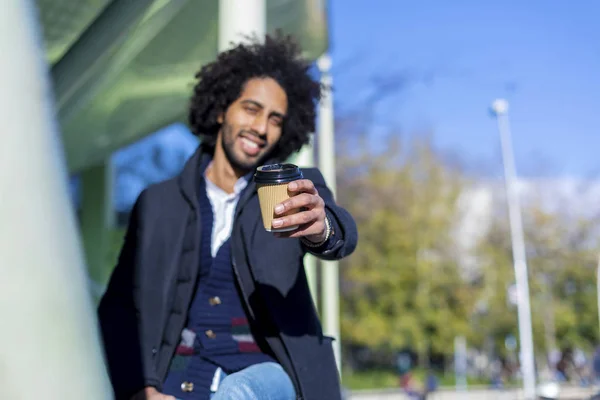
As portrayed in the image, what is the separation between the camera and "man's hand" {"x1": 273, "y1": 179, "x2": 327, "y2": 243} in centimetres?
172

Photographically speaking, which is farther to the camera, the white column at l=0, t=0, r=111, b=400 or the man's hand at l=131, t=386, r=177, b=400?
the man's hand at l=131, t=386, r=177, b=400

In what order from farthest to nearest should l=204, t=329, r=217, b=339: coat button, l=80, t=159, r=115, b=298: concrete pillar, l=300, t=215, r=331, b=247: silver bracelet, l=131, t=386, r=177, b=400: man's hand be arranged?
l=80, t=159, r=115, b=298: concrete pillar < l=204, t=329, r=217, b=339: coat button < l=131, t=386, r=177, b=400: man's hand < l=300, t=215, r=331, b=247: silver bracelet

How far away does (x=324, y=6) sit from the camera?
6270 millimetres

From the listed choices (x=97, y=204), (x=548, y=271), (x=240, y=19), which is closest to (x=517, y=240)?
(x=548, y=271)

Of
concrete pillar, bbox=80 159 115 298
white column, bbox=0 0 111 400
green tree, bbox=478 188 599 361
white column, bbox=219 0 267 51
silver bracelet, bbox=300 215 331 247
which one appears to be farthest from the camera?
green tree, bbox=478 188 599 361

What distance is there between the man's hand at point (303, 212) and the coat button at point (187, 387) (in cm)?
62

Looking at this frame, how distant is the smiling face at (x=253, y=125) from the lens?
2.47 m

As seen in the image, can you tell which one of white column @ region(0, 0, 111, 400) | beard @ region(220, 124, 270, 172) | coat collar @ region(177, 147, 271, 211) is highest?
beard @ region(220, 124, 270, 172)

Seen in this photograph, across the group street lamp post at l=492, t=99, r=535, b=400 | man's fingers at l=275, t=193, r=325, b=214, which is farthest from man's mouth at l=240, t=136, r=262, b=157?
street lamp post at l=492, t=99, r=535, b=400

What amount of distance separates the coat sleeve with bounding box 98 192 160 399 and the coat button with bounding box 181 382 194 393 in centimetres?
8

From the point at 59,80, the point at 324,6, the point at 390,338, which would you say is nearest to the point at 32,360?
the point at 59,80

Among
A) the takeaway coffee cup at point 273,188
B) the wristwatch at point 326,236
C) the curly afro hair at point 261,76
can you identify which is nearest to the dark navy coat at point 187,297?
the wristwatch at point 326,236

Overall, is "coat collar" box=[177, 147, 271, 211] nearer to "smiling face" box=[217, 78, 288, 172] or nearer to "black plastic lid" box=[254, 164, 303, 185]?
"smiling face" box=[217, 78, 288, 172]

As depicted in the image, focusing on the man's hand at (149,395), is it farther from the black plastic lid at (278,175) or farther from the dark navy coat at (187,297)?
the black plastic lid at (278,175)
